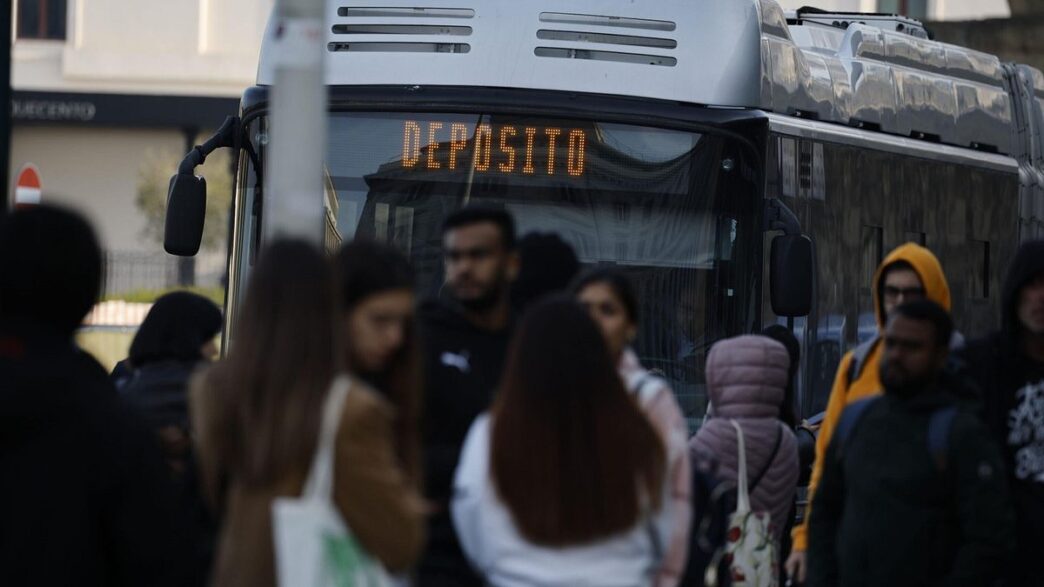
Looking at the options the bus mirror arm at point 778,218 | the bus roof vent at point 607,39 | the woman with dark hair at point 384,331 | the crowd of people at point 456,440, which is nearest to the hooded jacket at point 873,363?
the crowd of people at point 456,440

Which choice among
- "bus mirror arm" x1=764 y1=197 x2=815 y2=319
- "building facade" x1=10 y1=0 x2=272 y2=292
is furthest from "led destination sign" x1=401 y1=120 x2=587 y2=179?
"building facade" x1=10 y1=0 x2=272 y2=292

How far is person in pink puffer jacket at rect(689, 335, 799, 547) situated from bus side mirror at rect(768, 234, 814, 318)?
154 cm

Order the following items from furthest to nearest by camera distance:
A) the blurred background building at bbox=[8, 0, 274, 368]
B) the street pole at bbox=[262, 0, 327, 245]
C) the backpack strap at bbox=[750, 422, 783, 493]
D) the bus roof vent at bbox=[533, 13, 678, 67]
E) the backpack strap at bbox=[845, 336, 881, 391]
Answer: the blurred background building at bbox=[8, 0, 274, 368] < the bus roof vent at bbox=[533, 13, 678, 67] < the backpack strap at bbox=[750, 422, 783, 493] < the backpack strap at bbox=[845, 336, 881, 391] < the street pole at bbox=[262, 0, 327, 245]

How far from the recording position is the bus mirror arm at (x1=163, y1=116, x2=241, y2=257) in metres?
9.71

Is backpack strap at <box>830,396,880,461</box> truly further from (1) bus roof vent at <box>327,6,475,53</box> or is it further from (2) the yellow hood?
(1) bus roof vent at <box>327,6,475,53</box>

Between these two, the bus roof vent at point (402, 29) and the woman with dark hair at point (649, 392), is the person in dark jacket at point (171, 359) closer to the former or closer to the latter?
the woman with dark hair at point (649, 392)

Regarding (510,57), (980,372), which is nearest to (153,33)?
(510,57)

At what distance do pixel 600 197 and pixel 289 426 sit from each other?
18.6ft

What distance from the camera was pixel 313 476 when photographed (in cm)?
392

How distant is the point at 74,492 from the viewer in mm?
3883

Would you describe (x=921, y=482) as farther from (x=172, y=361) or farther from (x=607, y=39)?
(x=607, y=39)

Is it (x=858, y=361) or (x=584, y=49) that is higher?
(x=584, y=49)

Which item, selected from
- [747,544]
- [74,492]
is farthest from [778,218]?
[74,492]

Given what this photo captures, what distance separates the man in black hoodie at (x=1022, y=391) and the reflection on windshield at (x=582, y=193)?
A: 3150 millimetres
